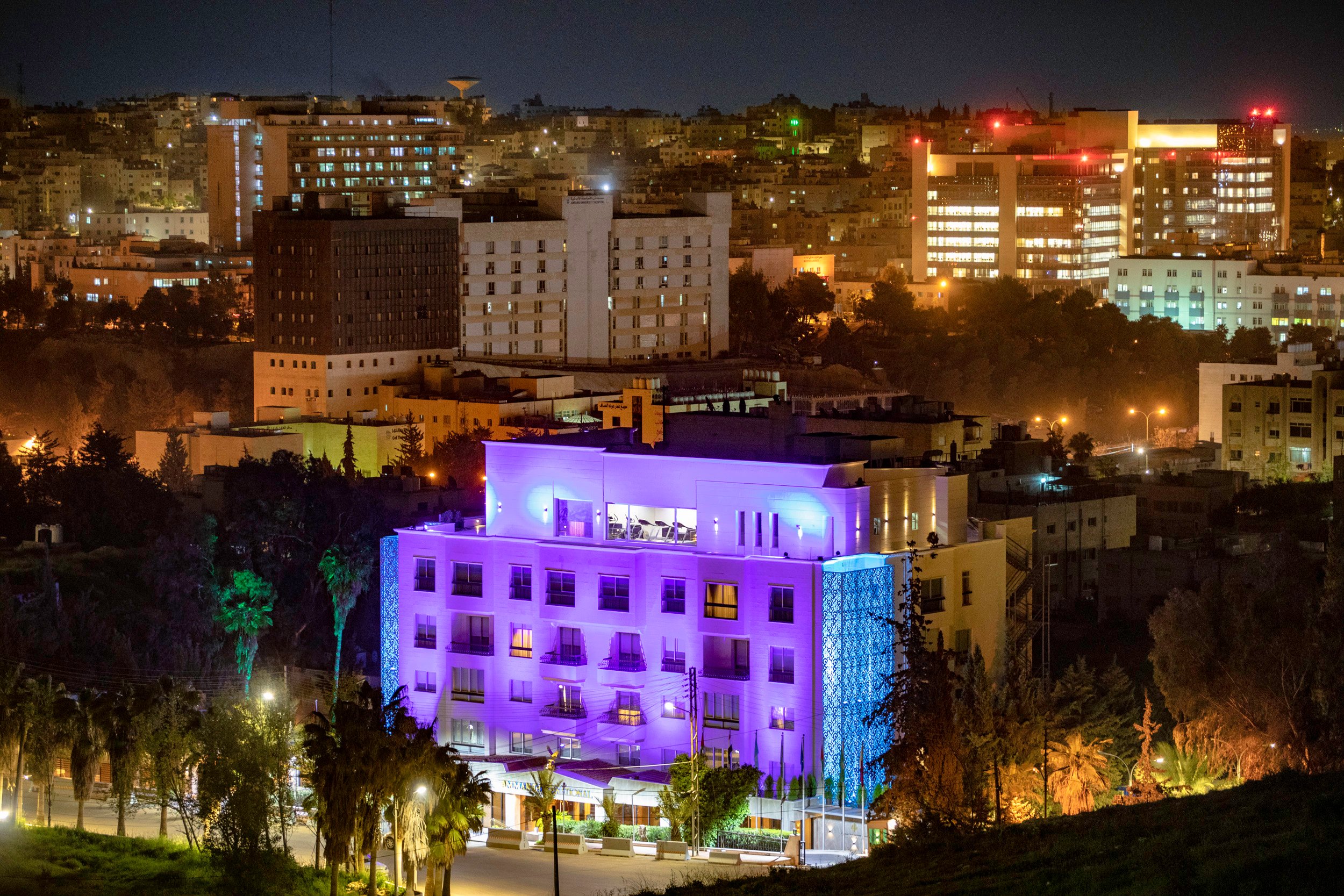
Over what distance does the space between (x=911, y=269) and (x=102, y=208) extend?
37.1m

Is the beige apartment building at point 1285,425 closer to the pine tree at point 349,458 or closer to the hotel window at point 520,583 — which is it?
the pine tree at point 349,458

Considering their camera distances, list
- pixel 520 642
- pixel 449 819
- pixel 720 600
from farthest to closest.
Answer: pixel 520 642
pixel 720 600
pixel 449 819

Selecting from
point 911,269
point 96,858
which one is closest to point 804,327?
point 911,269

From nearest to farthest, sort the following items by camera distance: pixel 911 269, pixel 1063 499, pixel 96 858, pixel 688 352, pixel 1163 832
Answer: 1. pixel 1163 832
2. pixel 96 858
3. pixel 1063 499
4. pixel 688 352
5. pixel 911 269

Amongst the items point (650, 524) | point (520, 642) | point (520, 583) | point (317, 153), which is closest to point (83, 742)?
point (520, 642)

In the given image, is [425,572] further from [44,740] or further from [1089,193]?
[1089,193]

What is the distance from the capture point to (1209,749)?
2303cm

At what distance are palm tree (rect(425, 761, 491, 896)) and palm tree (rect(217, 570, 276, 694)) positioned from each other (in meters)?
10.2

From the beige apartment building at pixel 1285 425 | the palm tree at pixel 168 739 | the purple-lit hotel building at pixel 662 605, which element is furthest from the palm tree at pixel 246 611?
the beige apartment building at pixel 1285 425

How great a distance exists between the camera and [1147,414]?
197 feet

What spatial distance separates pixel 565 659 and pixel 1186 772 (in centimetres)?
622

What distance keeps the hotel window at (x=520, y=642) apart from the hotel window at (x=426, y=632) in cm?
89

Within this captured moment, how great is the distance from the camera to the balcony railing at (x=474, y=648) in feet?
80.0

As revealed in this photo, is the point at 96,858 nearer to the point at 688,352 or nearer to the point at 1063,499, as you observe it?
the point at 1063,499
